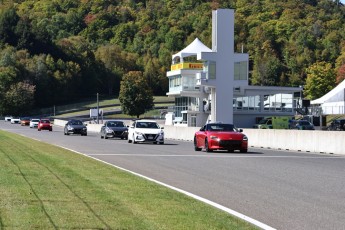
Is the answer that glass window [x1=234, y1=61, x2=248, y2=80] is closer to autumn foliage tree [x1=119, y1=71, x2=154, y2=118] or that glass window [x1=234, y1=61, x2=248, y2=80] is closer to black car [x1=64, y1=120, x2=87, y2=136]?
black car [x1=64, y1=120, x2=87, y2=136]

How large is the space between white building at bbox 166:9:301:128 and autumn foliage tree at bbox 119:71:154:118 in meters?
31.9

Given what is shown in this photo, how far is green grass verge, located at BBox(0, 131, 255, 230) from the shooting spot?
32.8ft

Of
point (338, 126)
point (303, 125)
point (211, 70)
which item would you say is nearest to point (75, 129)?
point (211, 70)

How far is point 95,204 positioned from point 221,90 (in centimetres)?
6611

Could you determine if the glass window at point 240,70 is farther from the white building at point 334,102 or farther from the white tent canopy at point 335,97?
the white tent canopy at point 335,97

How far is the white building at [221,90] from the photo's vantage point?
75.9 metres

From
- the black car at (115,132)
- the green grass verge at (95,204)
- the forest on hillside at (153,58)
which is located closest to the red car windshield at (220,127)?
the green grass verge at (95,204)

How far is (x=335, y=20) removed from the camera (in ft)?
613

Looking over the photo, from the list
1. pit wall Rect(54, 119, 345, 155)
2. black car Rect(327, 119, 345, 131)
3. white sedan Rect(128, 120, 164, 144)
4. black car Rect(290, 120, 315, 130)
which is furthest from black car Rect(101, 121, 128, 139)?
black car Rect(327, 119, 345, 131)

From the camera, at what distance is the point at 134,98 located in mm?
139250

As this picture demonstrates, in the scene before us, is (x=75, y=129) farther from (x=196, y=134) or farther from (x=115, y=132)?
(x=196, y=134)

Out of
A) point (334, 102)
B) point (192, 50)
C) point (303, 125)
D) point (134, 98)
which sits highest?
point (192, 50)

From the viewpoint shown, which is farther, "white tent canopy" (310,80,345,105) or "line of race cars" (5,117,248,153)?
"white tent canopy" (310,80,345,105)

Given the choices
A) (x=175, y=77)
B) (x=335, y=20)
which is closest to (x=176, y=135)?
(x=175, y=77)
